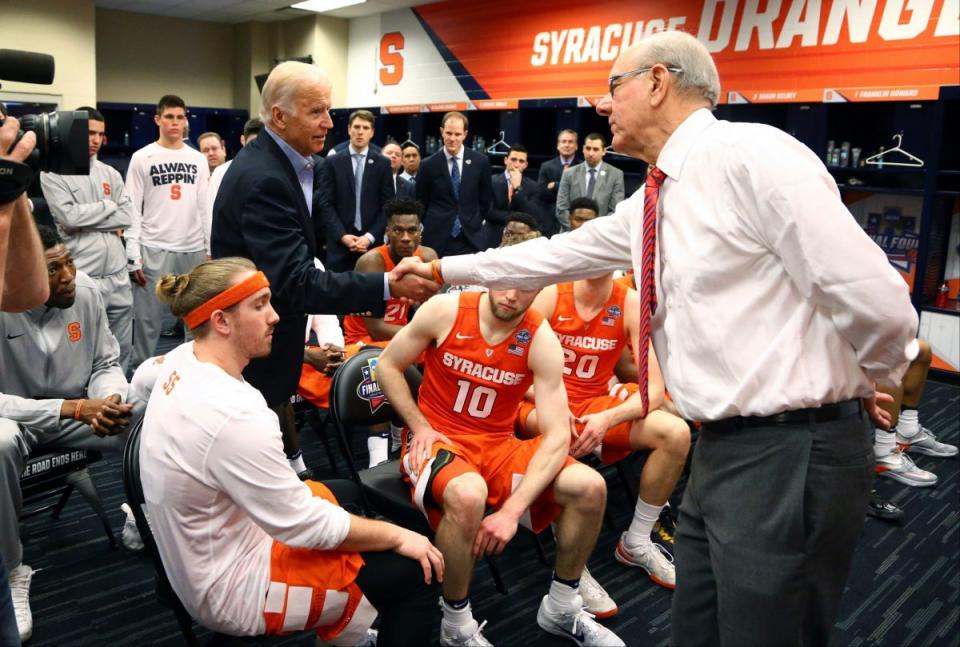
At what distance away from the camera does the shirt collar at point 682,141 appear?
4.76ft

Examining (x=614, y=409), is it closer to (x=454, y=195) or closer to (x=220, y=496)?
(x=220, y=496)

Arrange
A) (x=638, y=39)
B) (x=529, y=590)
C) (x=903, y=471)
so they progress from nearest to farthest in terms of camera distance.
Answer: (x=529, y=590) < (x=903, y=471) < (x=638, y=39)

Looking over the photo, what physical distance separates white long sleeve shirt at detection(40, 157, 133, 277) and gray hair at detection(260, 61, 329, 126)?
7.99ft

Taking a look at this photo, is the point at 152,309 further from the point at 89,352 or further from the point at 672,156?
the point at 672,156

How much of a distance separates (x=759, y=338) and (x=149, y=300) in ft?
15.2

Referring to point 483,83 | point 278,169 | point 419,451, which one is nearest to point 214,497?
point 419,451

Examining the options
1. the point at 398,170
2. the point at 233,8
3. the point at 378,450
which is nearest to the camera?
the point at 378,450

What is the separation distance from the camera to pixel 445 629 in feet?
7.72

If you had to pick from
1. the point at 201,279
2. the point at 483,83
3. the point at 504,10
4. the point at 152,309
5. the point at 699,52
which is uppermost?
the point at 504,10

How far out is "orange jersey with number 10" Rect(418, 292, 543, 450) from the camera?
2564mm

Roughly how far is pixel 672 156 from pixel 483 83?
9.00 m

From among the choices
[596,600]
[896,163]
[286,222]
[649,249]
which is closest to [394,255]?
[286,222]

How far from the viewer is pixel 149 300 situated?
507 centimetres

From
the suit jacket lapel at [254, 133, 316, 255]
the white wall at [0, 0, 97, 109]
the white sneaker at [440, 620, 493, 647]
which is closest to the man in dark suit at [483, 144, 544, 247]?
the suit jacket lapel at [254, 133, 316, 255]
